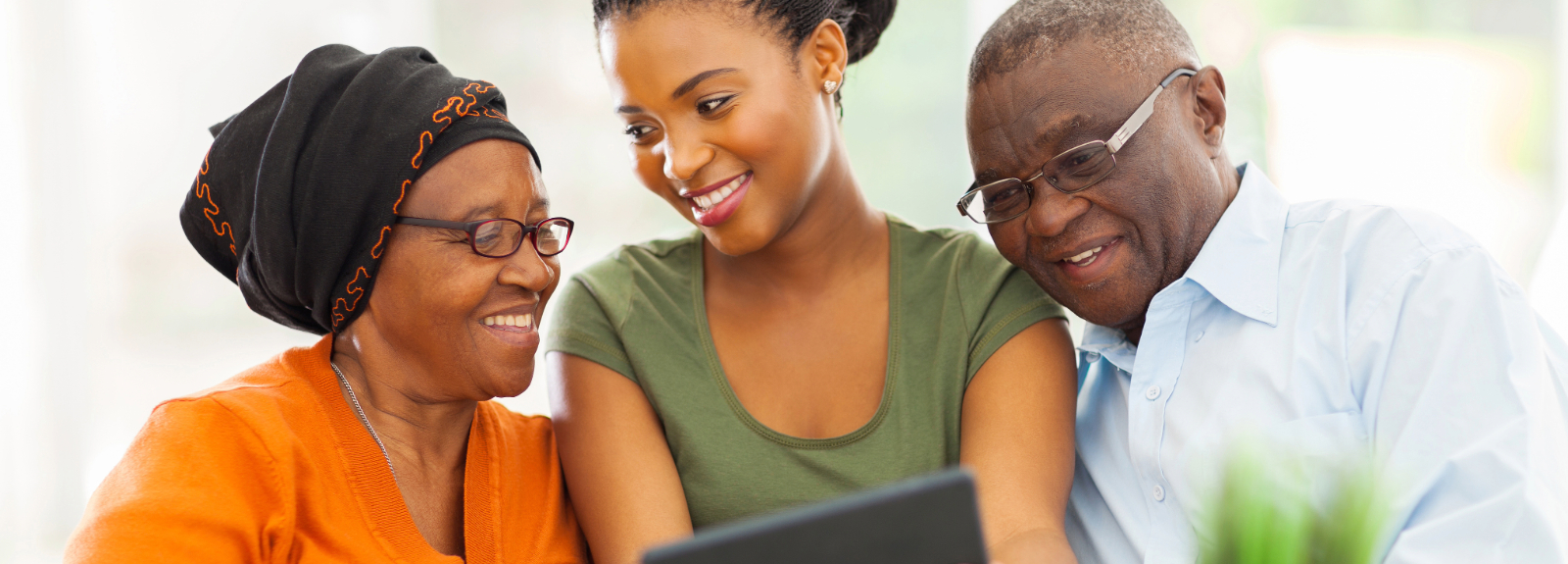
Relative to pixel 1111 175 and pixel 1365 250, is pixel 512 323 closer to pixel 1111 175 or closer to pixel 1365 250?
pixel 1111 175

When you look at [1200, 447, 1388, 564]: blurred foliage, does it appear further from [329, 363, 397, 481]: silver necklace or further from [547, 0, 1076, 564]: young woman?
[329, 363, 397, 481]: silver necklace

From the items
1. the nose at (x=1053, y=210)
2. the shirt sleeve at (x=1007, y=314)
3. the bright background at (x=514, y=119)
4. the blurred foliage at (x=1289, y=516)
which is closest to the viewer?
the blurred foliage at (x=1289, y=516)

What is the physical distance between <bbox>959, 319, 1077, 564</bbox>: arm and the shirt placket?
11cm

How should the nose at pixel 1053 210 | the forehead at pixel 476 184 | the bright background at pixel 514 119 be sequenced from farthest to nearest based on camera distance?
the bright background at pixel 514 119 < the nose at pixel 1053 210 < the forehead at pixel 476 184

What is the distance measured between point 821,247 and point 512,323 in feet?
1.83

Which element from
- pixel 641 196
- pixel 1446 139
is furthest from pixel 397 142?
pixel 1446 139

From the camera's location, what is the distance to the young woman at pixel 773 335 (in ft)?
5.02

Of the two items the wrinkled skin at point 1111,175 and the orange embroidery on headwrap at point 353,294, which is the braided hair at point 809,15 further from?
the orange embroidery on headwrap at point 353,294

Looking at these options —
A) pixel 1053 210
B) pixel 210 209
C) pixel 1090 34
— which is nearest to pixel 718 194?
pixel 1053 210

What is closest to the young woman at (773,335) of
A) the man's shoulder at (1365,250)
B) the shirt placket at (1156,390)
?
the shirt placket at (1156,390)

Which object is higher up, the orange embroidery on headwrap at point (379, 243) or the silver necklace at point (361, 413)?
the orange embroidery on headwrap at point (379, 243)

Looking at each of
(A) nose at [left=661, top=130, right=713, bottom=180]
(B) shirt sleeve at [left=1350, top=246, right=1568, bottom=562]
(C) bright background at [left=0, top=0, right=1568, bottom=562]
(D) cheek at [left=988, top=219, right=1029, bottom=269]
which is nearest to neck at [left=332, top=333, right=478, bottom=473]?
(A) nose at [left=661, top=130, right=713, bottom=180]

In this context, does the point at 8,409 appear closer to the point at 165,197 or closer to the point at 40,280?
the point at 40,280

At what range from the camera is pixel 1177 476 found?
1469mm
